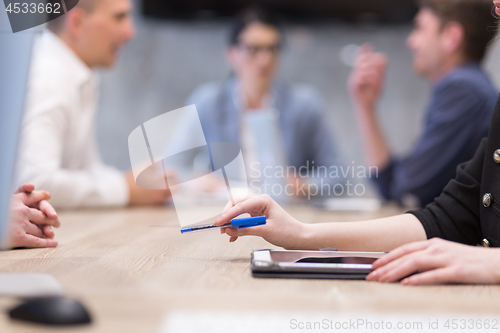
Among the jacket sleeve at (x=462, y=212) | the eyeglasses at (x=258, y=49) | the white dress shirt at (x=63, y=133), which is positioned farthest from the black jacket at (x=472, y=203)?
the eyeglasses at (x=258, y=49)

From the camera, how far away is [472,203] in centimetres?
75

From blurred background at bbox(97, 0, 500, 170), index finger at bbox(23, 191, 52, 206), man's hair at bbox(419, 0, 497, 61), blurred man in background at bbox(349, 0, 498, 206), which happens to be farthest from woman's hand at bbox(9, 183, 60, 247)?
blurred background at bbox(97, 0, 500, 170)

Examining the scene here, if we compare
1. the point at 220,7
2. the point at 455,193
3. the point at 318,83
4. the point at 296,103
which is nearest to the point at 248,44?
the point at 296,103

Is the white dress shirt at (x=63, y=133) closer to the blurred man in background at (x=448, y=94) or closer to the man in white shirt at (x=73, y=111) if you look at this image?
the man in white shirt at (x=73, y=111)

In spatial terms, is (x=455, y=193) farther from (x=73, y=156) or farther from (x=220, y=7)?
(x=220, y=7)

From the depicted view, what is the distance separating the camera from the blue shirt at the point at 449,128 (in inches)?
57.6

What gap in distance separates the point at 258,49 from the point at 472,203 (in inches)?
67.8

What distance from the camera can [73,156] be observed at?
58.7 inches

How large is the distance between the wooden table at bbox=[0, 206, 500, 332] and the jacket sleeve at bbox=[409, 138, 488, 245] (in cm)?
24

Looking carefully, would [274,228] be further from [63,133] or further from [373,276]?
[63,133]

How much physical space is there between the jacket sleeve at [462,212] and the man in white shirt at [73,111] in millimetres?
929

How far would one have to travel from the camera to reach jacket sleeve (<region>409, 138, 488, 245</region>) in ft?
2.41

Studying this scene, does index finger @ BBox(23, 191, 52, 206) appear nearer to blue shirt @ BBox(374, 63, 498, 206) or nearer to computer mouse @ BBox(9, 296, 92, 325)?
computer mouse @ BBox(9, 296, 92, 325)

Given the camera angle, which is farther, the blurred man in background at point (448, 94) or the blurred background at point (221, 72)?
the blurred background at point (221, 72)
